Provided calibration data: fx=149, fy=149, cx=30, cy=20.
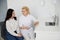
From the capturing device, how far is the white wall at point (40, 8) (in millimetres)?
2545

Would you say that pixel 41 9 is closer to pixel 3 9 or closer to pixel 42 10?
pixel 42 10

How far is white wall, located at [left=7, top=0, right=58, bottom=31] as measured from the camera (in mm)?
2545

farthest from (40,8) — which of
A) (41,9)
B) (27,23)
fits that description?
(27,23)

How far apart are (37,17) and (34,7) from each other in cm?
18

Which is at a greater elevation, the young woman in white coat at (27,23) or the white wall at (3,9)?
the white wall at (3,9)

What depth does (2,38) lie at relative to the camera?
2.55 metres

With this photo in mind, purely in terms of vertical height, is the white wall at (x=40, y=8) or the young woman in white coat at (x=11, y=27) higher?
the white wall at (x=40, y=8)

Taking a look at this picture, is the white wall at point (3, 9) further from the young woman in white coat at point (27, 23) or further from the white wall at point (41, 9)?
the young woman in white coat at point (27, 23)

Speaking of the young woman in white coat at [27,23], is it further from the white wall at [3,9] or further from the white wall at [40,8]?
the white wall at [3,9]

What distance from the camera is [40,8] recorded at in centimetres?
259

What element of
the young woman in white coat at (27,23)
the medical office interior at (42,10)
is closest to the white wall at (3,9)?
the medical office interior at (42,10)

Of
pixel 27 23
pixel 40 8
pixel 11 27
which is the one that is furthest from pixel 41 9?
pixel 11 27

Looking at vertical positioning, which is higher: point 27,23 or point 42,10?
point 42,10

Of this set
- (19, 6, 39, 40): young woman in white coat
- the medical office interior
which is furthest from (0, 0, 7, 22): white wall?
(19, 6, 39, 40): young woman in white coat
